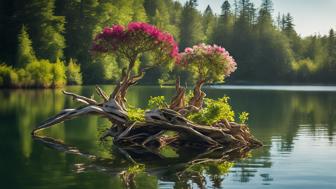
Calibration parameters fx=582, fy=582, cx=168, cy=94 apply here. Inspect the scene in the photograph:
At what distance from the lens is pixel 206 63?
1065 inches

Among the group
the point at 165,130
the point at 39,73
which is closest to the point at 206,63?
the point at 165,130

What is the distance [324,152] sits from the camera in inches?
930

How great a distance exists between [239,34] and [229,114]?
13339 cm

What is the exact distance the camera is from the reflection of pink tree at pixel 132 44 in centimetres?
2678

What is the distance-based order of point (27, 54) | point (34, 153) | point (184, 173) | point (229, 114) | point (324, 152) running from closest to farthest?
point (184, 173)
point (34, 153)
point (324, 152)
point (229, 114)
point (27, 54)

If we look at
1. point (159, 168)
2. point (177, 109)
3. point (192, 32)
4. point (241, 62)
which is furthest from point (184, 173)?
point (192, 32)

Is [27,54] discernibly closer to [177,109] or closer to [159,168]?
[177,109]

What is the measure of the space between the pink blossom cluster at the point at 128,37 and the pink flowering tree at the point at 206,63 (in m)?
1.25

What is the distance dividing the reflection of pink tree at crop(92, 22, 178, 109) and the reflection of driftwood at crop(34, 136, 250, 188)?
14.5 ft

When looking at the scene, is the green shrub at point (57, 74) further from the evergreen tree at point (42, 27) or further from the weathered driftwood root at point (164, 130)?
the weathered driftwood root at point (164, 130)

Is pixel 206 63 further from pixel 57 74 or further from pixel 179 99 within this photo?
A: pixel 57 74

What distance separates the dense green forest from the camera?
90.5m

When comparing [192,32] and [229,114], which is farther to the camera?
[192,32]

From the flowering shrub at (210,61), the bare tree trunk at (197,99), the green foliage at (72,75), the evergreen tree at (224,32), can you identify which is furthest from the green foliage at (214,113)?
the evergreen tree at (224,32)
